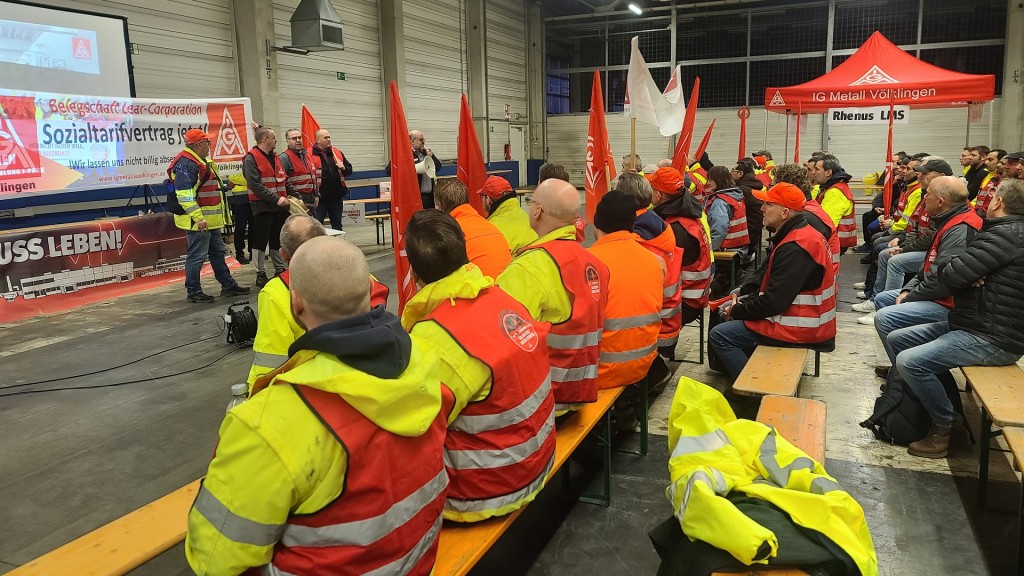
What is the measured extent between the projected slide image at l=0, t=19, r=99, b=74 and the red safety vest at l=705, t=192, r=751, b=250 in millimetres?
7239

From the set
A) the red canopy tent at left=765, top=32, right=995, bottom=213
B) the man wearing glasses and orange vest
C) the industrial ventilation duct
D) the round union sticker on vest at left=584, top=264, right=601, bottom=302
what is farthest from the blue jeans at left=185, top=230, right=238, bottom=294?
the red canopy tent at left=765, top=32, right=995, bottom=213

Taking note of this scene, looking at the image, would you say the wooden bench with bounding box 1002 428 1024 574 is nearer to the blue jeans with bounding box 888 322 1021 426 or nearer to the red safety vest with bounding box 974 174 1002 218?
Answer: the blue jeans with bounding box 888 322 1021 426

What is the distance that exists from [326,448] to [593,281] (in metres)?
1.84

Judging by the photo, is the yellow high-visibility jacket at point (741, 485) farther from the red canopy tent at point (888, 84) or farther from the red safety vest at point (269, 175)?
the red canopy tent at point (888, 84)

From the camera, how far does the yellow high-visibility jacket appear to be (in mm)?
1910

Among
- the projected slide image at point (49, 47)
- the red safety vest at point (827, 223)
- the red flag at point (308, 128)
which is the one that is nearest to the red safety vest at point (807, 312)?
the red safety vest at point (827, 223)

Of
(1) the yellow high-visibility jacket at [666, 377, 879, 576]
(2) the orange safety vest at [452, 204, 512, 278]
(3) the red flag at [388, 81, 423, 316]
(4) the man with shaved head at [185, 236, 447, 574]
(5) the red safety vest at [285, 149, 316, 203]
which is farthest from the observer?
(5) the red safety vest at [285, 149, 316, 203]

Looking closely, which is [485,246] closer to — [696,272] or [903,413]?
[696,272]

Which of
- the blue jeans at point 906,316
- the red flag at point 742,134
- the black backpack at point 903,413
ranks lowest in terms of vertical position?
the black backpack at point 903,413

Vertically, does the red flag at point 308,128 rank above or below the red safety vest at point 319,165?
above

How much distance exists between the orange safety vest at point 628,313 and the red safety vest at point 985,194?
352cm

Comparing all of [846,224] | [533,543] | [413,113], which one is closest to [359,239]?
[413,113]

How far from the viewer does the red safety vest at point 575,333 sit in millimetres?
3020

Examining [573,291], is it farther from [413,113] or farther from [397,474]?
[413,113]
